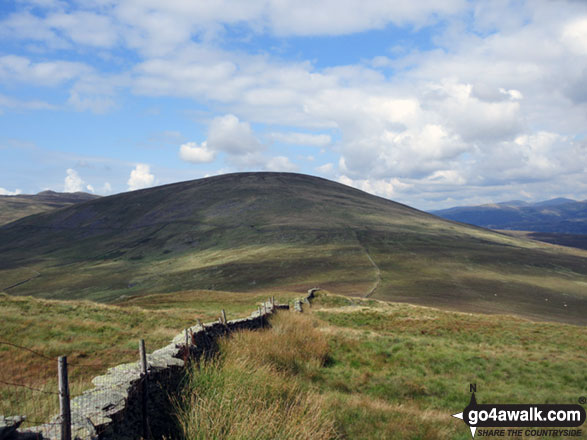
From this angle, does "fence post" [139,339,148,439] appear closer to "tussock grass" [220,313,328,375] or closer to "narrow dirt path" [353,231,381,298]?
"tussock grass" [220,313,328,375]

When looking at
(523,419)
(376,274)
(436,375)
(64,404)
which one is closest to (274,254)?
(376,274)

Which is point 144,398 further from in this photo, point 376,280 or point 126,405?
point 376,280

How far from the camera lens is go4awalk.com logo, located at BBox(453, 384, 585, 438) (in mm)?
9086

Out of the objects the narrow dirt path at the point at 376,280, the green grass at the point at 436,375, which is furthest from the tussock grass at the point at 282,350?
the narrow dirt path at the point at 376,280

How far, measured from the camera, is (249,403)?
717cm

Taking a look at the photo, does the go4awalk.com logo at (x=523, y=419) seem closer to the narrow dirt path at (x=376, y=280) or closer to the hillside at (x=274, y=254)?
the hillside at (x=274, y=254)

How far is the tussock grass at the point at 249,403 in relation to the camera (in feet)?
19.8

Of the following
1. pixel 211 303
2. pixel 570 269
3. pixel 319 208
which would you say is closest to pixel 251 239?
pixel 319 208

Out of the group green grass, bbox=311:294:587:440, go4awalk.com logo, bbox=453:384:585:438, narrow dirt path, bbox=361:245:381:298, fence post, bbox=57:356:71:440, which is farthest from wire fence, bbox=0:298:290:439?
narrow dirt path, bbox=361:245:381:298

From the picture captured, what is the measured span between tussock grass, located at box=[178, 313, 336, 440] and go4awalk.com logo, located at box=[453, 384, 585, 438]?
4.23 meters

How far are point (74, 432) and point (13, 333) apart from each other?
48.9 ft

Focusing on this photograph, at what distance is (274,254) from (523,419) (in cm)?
7372

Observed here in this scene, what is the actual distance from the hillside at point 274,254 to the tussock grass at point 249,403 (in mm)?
41067

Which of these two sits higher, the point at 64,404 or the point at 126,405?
the point at 64,404
